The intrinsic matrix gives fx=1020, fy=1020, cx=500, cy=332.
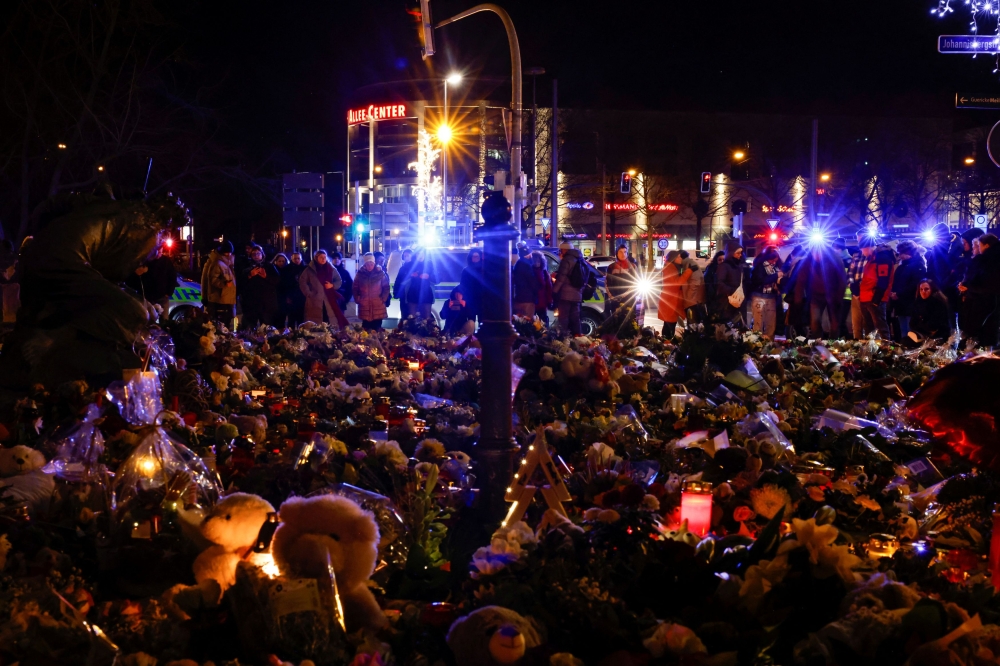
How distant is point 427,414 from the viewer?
6844mm

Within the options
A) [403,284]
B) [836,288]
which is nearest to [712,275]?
[836,288]

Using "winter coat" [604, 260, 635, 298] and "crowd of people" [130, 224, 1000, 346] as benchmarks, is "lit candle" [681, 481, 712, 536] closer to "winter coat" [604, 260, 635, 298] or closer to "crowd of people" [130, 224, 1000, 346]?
"crowd of people" [130, 224, 1000, 346]

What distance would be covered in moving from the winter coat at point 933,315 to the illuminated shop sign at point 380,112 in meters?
41.0

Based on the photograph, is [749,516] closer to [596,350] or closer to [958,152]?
[596,350]

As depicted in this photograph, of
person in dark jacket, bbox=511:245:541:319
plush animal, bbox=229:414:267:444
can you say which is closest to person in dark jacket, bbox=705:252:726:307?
person in dark jacket, bbox=511:245:541:319

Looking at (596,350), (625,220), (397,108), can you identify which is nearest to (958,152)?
(625,220)

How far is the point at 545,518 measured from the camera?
3787mm

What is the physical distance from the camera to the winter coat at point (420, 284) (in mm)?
15844

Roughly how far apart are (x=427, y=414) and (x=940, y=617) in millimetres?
4427

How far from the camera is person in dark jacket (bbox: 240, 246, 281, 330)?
14.6 meters

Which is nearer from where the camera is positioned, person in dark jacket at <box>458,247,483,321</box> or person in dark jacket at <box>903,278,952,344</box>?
person in dark jacket at <box>458,247,483,321</box>

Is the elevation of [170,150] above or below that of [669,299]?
above

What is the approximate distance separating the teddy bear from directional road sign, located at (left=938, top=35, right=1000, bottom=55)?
1149 centimetres

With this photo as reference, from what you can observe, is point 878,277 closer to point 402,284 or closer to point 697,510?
point 402,284
